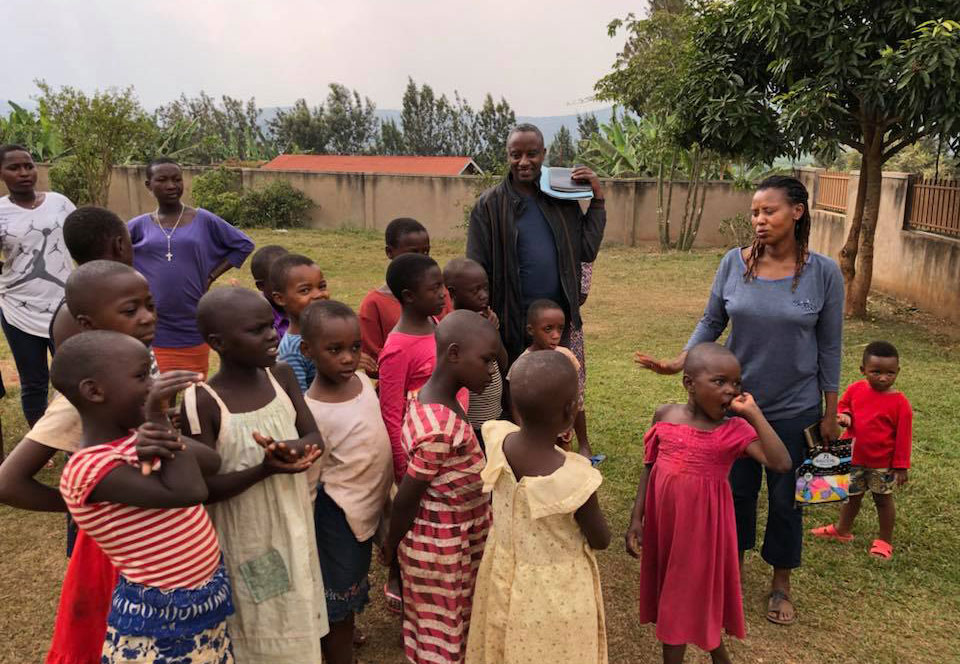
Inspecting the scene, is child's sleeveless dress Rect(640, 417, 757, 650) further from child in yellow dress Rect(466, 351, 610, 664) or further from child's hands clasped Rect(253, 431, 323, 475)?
child's hands clasped Rect(253, 431, 323, 475)

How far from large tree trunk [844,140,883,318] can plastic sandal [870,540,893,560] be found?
6.13 meters

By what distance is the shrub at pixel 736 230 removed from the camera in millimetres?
16203

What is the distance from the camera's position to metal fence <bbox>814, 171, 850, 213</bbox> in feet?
42.0

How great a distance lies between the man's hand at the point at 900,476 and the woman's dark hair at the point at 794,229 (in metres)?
1.29

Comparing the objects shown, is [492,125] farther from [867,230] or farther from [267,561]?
[267,561]

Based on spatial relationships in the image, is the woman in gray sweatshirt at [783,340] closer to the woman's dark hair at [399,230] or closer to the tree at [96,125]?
the woman's dark hair at [399,230]

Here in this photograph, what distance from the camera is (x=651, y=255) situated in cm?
1568

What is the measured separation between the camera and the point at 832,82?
758cm

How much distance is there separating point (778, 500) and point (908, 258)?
8.46 m

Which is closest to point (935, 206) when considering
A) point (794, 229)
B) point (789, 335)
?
point (794, 229)

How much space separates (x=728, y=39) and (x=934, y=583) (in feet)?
22.7

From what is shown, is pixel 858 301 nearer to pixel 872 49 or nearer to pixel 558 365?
pixel 872 49

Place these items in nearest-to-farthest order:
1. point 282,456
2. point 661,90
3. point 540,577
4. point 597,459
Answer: point 282,456 < point 540,577 < point 597,459 < point 661,90

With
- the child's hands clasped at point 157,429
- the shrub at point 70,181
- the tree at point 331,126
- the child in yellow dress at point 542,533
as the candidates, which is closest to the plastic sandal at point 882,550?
the child in yellow dress at point 542,533
